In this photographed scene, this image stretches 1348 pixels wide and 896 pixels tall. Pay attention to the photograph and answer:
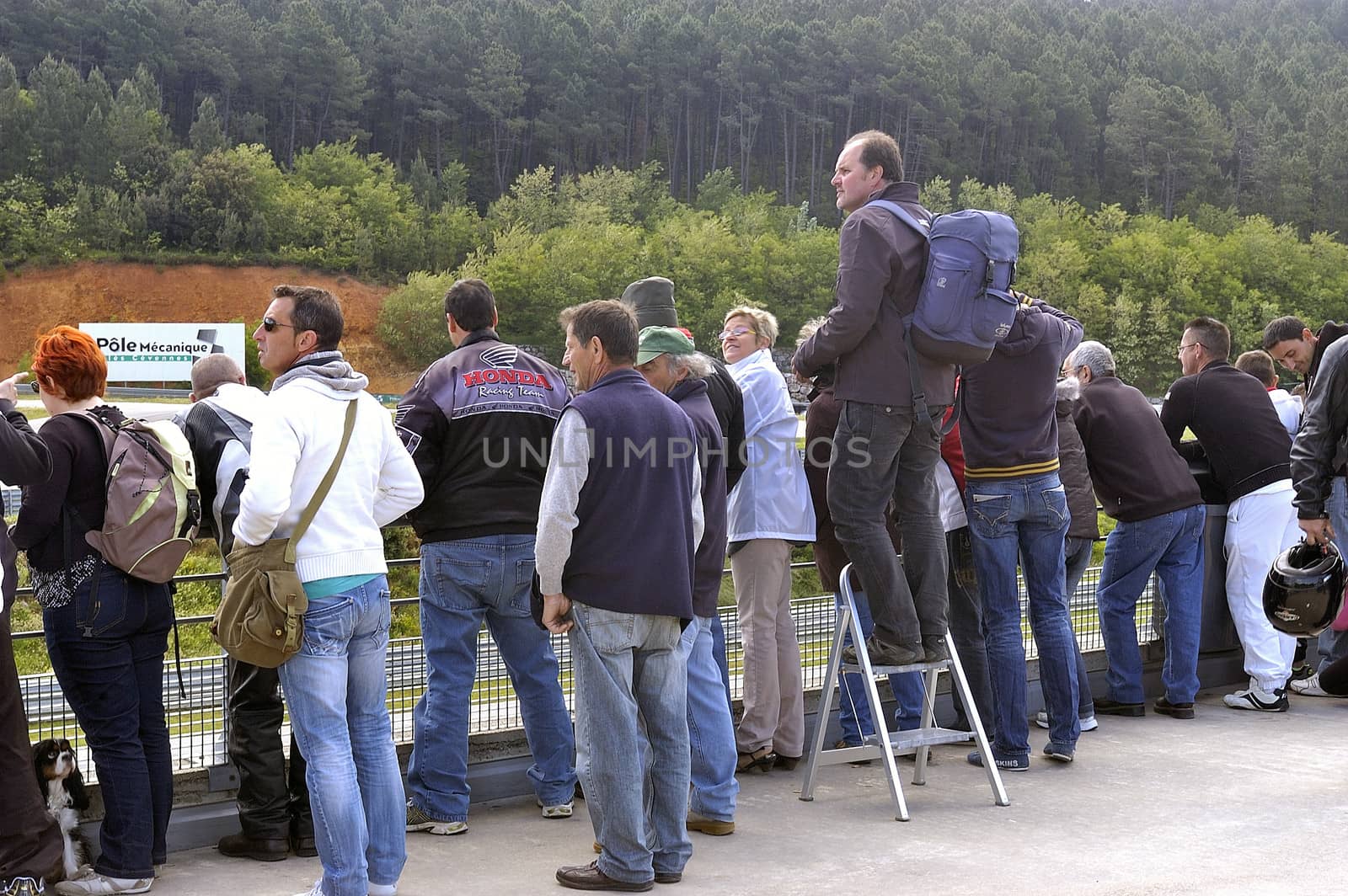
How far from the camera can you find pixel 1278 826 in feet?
16.1

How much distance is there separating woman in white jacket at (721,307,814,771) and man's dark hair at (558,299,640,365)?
4.81 ft

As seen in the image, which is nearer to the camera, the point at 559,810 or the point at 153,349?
the point at 559,810

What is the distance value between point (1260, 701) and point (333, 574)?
5.18m

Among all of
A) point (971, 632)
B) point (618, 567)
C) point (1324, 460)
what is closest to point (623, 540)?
point (618, 567)

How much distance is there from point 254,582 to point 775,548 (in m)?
2.48

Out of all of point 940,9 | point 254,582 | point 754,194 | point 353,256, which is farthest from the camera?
point 940,9

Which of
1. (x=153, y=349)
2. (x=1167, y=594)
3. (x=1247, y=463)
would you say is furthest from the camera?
(x=153, y=349)

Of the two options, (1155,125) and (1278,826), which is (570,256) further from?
(1278,826)

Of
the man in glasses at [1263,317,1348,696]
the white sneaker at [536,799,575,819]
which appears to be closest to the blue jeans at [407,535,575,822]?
the white sneaker at [536,799,575,819]

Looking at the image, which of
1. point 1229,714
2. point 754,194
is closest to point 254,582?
point 1229,714

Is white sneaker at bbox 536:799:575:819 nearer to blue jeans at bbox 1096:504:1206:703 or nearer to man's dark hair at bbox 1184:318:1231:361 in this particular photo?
blue jeans at bbox 1096:504:1206:703

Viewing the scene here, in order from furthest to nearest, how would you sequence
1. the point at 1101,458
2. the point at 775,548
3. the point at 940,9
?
the point at 940,9
the point at 1101,458
the point at 775,548

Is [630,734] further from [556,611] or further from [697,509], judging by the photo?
[697,509]

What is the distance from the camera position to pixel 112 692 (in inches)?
163
